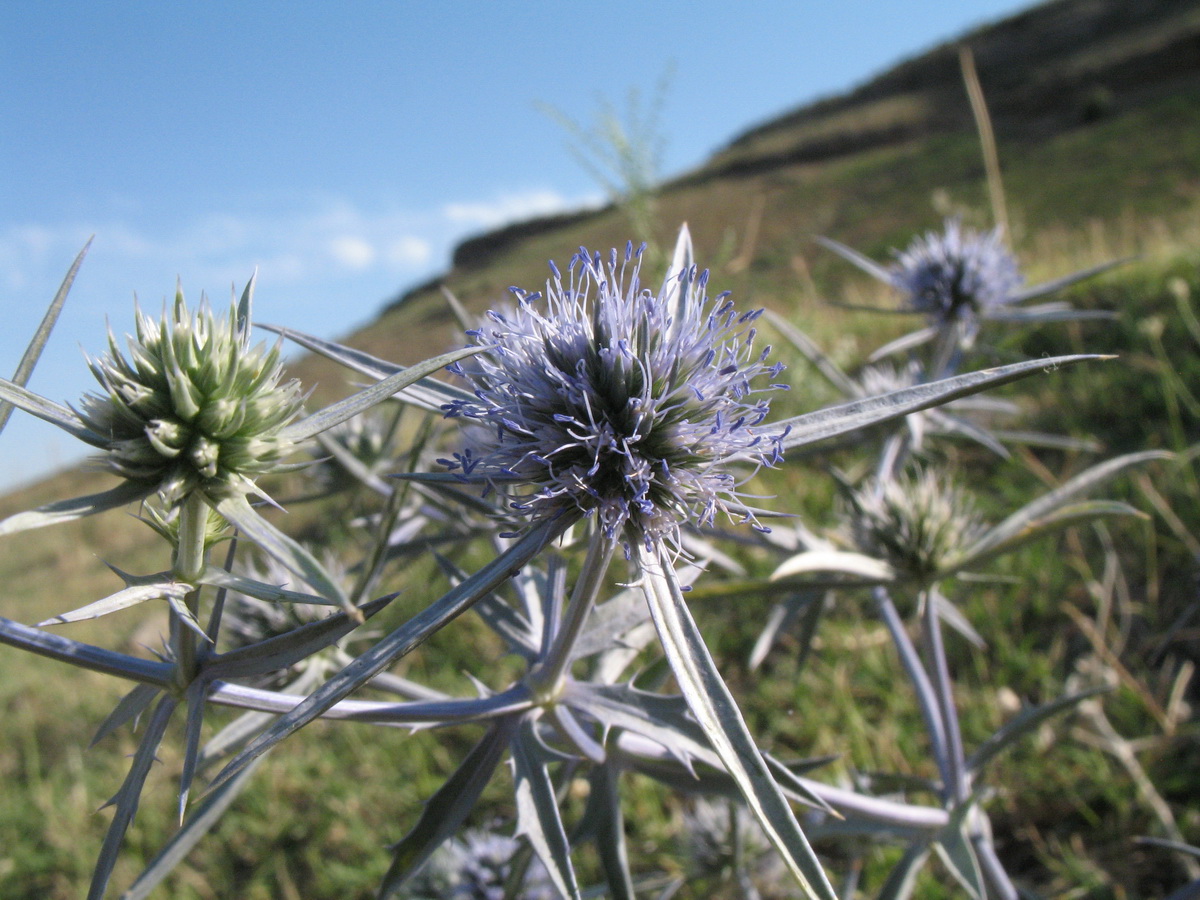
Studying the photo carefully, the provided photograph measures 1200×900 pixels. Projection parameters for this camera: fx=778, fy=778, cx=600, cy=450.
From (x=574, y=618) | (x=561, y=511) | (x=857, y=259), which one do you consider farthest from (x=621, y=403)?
(x=857, y=259)

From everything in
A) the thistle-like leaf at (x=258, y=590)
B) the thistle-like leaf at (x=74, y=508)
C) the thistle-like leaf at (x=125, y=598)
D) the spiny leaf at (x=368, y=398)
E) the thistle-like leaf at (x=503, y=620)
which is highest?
the spiny leaf at (x=368, y=398)

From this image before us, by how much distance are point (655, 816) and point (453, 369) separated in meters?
Answer: 1.82

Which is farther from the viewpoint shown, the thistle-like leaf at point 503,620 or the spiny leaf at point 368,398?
the thistle-like leaf at point 503,620

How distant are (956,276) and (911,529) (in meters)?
0.92

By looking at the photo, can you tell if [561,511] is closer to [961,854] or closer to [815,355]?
[961,854]

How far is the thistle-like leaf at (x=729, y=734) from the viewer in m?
0.72

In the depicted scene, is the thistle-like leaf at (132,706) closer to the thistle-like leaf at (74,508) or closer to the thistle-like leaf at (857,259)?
the thistle-like leaf at (74,508)

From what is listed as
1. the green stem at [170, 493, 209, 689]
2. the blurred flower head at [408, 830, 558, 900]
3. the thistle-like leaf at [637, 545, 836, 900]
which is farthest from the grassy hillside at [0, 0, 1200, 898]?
the green stem at [170, 493, 209, 689]

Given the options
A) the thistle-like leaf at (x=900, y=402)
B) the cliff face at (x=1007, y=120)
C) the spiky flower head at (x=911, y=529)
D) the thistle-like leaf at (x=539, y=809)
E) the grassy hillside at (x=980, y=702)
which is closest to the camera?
the thistle-like leaf at (x=900, y=402)

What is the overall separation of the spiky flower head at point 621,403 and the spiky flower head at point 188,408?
226mm

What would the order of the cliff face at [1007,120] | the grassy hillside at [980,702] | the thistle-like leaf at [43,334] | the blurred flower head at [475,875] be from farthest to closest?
the cliff face at [1007,120], the grassy hillside at [980,702], the blurred flower head at [475,875], the thistle-like leaf at [43,334]

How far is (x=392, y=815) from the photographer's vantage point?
2.63 m

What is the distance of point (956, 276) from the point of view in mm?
2105

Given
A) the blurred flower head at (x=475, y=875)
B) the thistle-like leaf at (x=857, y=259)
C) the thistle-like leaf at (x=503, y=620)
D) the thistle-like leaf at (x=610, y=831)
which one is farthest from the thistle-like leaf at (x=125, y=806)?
the thistle-like leaf at (x=857, y=259)
